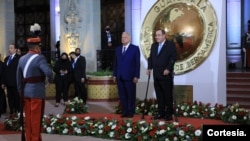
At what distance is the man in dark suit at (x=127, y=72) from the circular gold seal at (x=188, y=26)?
1.00 metres

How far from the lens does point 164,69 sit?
7.99 metres

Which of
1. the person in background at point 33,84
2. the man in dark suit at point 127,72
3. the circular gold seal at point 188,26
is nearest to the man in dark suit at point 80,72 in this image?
the circular gold seal at point 188,26

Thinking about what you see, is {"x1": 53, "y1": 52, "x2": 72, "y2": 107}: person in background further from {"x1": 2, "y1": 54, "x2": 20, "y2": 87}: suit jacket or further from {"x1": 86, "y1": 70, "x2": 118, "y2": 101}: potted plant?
{"x1": 2, "y1": 54, "x2": 20, "y2": 87}: suit jacket

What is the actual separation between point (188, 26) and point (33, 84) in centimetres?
384

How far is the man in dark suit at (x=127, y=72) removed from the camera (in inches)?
334

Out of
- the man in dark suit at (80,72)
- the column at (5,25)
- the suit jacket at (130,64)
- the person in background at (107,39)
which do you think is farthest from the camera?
the column at (5,25)

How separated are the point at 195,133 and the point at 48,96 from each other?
10.1 m

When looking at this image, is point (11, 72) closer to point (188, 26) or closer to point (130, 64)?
point (130, 64)

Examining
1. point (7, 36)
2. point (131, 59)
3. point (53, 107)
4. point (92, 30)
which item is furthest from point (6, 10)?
point (131, 59)

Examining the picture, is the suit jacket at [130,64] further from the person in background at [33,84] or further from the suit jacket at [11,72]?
the suit jacket at [11,72]

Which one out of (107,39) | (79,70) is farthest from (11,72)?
(107,39)

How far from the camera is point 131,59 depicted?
27.8 feet

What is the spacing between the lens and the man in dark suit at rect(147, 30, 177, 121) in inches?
313

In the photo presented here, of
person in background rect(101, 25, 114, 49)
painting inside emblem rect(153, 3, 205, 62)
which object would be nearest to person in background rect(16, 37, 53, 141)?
painting inside emblem rect(153, 3, 205, 62)
